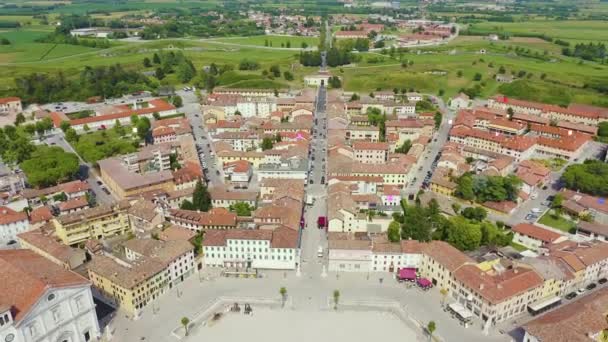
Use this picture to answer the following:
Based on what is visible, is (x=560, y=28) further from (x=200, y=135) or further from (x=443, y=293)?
(x=443, y=293)

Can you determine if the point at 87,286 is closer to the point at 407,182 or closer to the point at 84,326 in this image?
the point at 84,326

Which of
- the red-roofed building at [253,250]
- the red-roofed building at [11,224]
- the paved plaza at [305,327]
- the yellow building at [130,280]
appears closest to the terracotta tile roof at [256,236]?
the red-roofed building at [253,250]

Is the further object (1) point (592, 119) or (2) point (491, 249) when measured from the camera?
(1) point (592, 119)

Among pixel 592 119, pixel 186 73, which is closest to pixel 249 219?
pixel 592 119

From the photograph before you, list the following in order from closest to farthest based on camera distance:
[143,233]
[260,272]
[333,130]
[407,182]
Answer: [260,272]
[143,233]
[407,182]
[333,130]

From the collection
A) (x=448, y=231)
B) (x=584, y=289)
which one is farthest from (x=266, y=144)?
(x=584, y=289)

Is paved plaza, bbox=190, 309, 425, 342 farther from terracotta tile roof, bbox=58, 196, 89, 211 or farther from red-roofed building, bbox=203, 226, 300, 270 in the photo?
terracotta tile roof, bbox=58, 196, 89, 211
